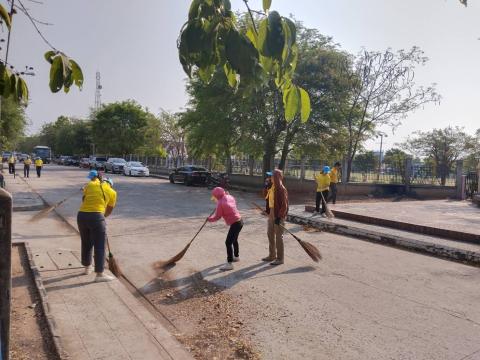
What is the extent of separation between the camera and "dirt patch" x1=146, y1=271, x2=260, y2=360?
4035 millimetres

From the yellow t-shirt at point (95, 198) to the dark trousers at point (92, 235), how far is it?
9cm

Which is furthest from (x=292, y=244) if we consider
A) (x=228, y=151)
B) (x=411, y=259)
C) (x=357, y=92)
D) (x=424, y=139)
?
(x=424, y=139)

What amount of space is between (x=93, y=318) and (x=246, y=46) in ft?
12.9

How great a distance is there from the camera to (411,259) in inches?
320

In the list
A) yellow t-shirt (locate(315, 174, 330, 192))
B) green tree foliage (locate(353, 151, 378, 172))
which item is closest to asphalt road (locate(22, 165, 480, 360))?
yellow t-shirt (locate(315, 174, 330, 192))

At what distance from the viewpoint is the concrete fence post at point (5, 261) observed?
8.96ft

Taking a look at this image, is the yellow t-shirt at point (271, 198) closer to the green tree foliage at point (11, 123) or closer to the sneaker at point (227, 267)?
the sneaker at point (227, 267)

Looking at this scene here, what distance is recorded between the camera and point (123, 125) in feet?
188

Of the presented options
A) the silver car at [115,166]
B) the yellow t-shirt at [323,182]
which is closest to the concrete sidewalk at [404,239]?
the yellow t-shirt at [323,182]

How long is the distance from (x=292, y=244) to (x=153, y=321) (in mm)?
5011

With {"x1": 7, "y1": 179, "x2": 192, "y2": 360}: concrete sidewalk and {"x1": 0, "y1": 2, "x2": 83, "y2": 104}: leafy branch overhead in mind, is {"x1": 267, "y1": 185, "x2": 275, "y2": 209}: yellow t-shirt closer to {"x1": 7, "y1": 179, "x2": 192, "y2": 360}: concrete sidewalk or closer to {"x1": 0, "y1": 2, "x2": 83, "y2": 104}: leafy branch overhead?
{"x1": 7, "y1": 179, "x2": 192, "y2": 360}: concrete sidewalk

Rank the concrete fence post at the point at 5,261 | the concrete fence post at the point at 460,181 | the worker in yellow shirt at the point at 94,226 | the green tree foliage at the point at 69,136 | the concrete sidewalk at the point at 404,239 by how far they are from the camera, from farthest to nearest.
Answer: the green tree foliage at the point at 69,136 → the concrete fence post at the point at 460,181 → the concrete sidewalk at the point at 404,239 → the worker in yellow shirt at the point at 94,226 → the concrete fence post at the point at 5,261

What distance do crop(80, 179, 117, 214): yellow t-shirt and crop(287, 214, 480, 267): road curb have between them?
6447 mm

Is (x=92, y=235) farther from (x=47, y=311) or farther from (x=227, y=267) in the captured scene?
(x=227, y=267)
